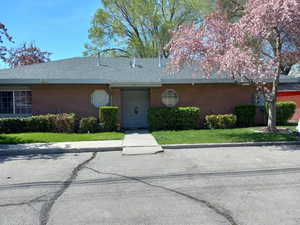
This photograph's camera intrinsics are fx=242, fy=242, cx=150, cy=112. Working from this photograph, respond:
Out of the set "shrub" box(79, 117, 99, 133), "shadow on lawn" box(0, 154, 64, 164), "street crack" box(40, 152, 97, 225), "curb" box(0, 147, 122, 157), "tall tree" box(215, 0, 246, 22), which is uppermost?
"tall tree" box(215, 0, 246, 22)

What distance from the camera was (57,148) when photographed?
8.43m

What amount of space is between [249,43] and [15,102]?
1193 cm

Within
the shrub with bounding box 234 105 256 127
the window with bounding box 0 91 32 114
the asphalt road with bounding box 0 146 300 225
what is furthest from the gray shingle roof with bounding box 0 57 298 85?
the asphalt road with bounding box 0 146 300 225

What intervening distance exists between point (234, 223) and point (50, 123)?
10.6m

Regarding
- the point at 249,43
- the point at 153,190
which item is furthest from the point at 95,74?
the point at 153,190

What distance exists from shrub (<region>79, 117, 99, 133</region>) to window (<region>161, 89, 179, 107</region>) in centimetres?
405

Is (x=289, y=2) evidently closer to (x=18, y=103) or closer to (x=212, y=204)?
(x=212, y=204)

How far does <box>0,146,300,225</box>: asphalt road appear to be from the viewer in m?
3.59

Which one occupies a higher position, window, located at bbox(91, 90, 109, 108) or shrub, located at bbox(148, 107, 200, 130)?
window, located at bbox(91, 90, 109, 108)

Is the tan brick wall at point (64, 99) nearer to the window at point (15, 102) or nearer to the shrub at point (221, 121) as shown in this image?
the window at point (15, 102)

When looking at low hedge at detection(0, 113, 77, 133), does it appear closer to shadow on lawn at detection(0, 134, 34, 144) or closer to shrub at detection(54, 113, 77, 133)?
shrub at detection(54, 113, 77, 133)

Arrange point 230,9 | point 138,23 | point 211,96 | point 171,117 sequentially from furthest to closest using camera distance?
point 138,23, point 211,96, point 171,117, point 230,9

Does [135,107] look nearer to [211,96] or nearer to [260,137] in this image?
[211,96]

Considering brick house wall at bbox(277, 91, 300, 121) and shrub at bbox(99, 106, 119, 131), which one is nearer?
shrub at bbox(99, 106, 119, 131)
